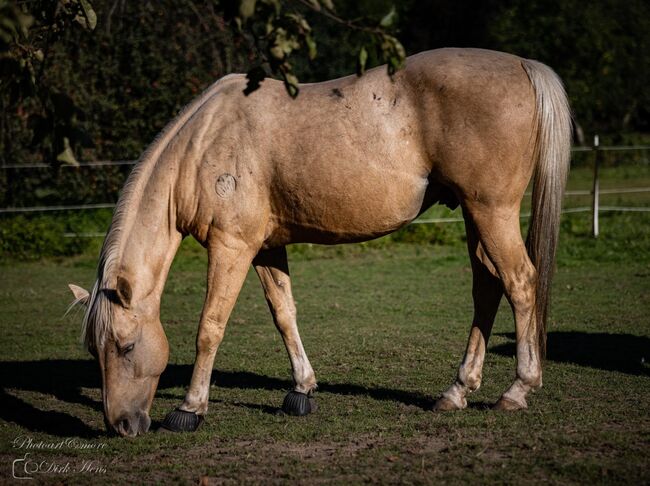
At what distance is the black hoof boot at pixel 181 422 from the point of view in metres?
4.84

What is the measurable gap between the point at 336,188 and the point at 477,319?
4.25ft

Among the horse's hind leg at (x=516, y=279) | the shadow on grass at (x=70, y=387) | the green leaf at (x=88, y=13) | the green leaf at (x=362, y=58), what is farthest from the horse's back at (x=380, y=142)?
the green leaf at (x=362, y=58)

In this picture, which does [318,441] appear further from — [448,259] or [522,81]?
[448,259]

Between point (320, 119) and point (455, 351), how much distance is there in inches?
105

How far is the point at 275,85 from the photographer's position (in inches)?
207

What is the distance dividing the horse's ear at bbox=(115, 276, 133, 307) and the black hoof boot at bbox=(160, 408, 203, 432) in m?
0.75

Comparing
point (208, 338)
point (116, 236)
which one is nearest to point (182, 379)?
point (208, 338)

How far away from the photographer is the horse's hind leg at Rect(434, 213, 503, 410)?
16.7 ft

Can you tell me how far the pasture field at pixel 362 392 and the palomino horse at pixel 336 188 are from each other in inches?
14.3

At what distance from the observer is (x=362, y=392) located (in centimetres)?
559

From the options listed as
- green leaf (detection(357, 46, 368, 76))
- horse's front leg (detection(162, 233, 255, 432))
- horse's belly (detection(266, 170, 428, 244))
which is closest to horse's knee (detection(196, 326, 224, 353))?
horse's front leg (detection(162, 233, 255, 432))

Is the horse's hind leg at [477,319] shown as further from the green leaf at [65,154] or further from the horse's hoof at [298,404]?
the green leaf at [65,154]

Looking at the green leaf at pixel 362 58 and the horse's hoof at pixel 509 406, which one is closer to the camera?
the green leaf at pixel 362 58

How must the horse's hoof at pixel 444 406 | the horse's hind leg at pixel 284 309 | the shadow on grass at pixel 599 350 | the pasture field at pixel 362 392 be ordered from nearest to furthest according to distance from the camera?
the pasture field at pixel 362 392 < the horse's hoof at pixel 444 406 < the horse's hind leg at pixel 284 309 < the shadow on grass at pixel 599 350
